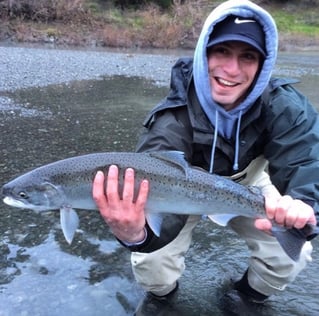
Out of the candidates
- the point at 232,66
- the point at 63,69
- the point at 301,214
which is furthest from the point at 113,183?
the point at 63,69

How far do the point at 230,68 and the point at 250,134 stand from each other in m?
0.40

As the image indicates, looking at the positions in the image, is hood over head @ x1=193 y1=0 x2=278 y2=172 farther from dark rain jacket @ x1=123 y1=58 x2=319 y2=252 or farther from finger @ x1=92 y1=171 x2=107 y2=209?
finger @ x1=92 y1=171 x2=107 y2=209

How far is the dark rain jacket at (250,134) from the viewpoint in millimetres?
2480

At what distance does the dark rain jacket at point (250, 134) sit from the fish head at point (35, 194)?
1.74 feet

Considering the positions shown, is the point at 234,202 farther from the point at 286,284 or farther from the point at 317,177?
the point at 286,284

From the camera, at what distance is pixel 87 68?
1420cm

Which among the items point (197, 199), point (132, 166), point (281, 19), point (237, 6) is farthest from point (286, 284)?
point (281, 19)

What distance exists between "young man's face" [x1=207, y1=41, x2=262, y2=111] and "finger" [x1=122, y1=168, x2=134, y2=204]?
75cm

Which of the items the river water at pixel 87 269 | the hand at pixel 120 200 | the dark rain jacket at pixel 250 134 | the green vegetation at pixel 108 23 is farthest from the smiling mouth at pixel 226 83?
the green vegetation at pixel 108 23

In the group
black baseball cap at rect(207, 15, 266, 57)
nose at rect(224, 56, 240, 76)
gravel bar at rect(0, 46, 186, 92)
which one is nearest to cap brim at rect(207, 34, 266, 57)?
black baseball cap at rect(207, 15, 266, 57)

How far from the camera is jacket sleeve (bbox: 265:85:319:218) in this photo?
2.44 m

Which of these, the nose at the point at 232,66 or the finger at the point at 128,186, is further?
the nose at the point at 232,66

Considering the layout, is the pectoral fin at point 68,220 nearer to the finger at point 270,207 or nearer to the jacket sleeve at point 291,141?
the finger at point 270,207

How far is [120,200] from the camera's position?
2100 millimetres
